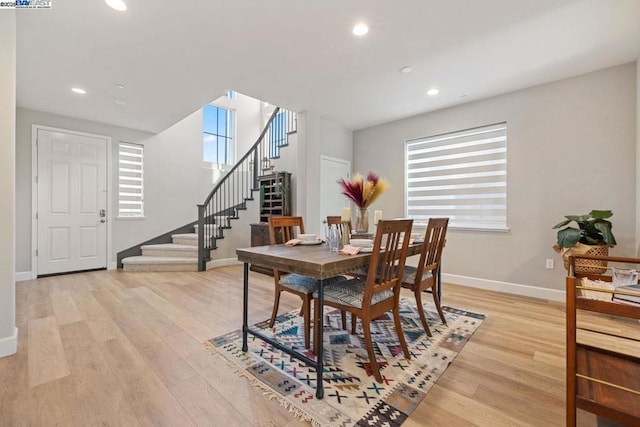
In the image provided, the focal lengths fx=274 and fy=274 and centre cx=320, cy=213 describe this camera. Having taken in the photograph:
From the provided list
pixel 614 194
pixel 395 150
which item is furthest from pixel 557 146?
pixel 395 150

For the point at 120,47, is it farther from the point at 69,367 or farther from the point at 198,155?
the point at 198,155

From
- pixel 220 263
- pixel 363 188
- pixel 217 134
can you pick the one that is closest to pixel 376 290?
pixel 363 188

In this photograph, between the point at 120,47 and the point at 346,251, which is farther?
the point at 120,47

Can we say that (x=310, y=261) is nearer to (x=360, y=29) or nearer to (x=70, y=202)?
(x=360, y=29)

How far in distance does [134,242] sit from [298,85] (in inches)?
166

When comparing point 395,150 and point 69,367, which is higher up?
point 395,150

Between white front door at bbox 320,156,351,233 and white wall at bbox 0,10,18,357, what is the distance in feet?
11.3

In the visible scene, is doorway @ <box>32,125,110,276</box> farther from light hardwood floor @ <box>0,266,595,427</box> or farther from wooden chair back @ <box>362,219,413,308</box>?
wooden chair back @ <box>362,219,413,308</box>

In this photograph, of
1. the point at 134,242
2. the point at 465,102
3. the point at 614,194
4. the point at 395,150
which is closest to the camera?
the point at 614,194

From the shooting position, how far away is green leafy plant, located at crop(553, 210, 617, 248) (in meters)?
2.68

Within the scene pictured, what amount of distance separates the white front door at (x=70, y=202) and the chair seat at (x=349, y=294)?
4.67 m

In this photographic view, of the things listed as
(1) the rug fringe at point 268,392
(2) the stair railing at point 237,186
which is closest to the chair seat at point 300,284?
(1) the rug fringe at point 268,392

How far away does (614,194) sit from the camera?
116 inches

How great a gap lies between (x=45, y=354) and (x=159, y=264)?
285cm
